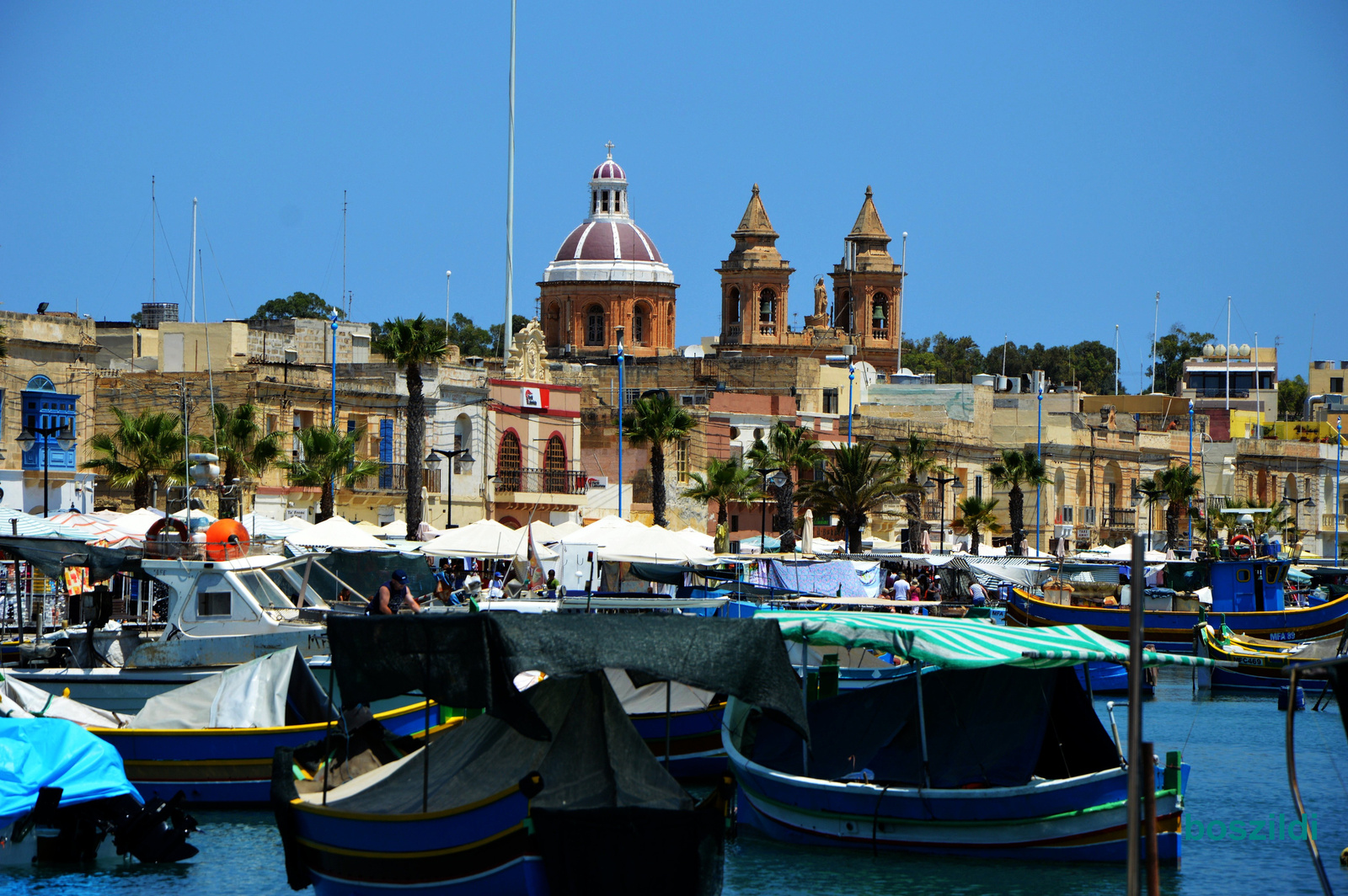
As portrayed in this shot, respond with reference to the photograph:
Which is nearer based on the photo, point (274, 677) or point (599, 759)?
point (599, 759)

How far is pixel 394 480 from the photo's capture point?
5391 centimetres

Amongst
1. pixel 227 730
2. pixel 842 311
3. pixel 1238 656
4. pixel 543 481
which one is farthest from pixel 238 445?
pixel 842 311

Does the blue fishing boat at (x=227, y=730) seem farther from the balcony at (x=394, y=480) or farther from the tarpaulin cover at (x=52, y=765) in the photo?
the balcony at (x=394, y=480)

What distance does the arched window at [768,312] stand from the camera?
320 ft

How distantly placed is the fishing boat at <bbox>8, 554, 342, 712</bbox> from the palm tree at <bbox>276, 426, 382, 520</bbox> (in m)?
21.7

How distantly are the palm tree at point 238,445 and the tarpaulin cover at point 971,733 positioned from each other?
29045 mm

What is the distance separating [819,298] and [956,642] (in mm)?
88051

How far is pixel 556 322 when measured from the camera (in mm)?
93000

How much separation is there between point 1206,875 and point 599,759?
727 cm

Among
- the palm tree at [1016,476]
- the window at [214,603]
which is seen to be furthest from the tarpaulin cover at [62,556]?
the palm tree at [1016,476]

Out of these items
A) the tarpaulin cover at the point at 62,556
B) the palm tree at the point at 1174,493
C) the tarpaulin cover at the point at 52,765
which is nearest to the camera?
the tarpaulin cover at the point at 52,765

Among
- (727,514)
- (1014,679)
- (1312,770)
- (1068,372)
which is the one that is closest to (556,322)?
(727,514)

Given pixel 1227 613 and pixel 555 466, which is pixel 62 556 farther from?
pixel 555 466

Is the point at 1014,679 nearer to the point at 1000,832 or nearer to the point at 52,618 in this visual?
the point at 1000,832
